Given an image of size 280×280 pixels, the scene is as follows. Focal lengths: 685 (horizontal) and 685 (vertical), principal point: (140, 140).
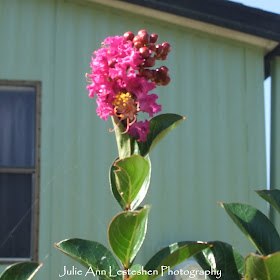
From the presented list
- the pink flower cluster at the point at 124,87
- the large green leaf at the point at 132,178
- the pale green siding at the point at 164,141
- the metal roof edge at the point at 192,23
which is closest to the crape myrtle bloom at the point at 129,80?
the pink flower cluster at the point at 124,87

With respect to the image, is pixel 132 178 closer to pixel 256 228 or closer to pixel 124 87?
pixel 124 87

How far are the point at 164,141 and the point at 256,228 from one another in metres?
2.38

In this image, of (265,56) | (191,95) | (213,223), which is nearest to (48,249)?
(213,223)

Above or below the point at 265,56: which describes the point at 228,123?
below

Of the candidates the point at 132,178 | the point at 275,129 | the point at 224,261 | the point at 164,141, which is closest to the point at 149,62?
the point at 132,178

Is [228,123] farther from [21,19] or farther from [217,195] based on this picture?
[21,19]

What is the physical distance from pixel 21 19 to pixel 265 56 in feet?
5.33

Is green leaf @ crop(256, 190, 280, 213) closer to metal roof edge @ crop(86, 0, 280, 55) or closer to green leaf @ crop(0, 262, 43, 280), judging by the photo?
green leaf @ crop(0, 262, 43, 280)

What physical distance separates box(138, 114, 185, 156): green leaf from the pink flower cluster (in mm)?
29

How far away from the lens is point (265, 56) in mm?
4566

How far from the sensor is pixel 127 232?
1858mm

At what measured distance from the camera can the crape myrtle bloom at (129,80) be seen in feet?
6.41

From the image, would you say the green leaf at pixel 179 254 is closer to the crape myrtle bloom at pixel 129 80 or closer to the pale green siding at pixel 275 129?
the crape myrtle bloom at pixel 129 80

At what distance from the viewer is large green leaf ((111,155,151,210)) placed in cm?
185
